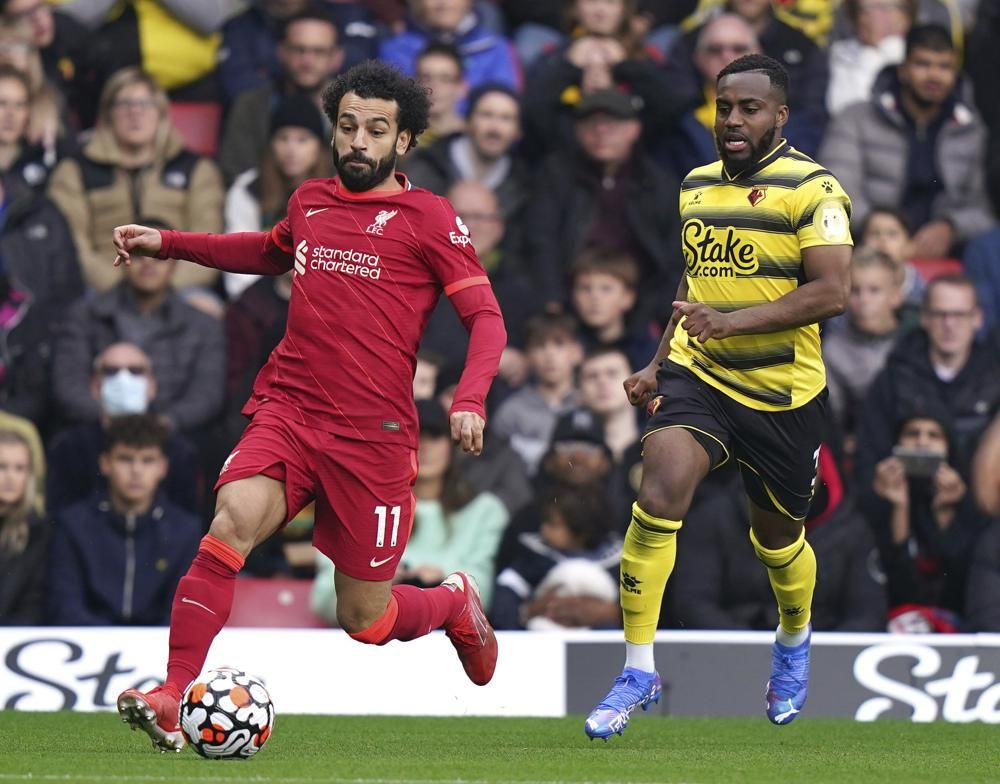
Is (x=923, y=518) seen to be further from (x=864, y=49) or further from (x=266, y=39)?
(x=266, y=39)

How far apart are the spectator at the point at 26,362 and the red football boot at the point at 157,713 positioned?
16.3 ft

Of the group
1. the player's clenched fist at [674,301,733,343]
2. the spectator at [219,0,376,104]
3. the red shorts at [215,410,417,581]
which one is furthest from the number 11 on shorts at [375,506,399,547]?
the spectator at [219,0,376,104]

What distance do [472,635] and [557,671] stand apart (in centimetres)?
177

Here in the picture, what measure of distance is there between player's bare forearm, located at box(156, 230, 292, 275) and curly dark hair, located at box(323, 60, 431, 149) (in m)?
0.58

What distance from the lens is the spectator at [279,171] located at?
11812 mm

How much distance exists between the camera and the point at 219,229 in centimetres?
1209

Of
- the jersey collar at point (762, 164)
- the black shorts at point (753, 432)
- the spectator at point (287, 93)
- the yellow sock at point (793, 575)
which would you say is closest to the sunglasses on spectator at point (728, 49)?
the spectator at point (287, 93)

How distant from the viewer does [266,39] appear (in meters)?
12.8

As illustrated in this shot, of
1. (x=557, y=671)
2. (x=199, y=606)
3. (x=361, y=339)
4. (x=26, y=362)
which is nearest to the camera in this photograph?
(x=199, y=606)

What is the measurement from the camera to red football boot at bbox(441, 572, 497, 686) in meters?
7.82

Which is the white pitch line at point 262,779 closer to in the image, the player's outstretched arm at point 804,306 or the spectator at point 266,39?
the player's outstretched arm at point 804,306

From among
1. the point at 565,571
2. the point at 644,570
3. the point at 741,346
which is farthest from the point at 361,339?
the point at 565,571

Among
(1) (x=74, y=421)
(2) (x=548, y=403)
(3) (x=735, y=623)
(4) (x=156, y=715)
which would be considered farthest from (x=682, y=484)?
(1) (x=74, y=421)

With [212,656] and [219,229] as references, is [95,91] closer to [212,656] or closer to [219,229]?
[219,229]
